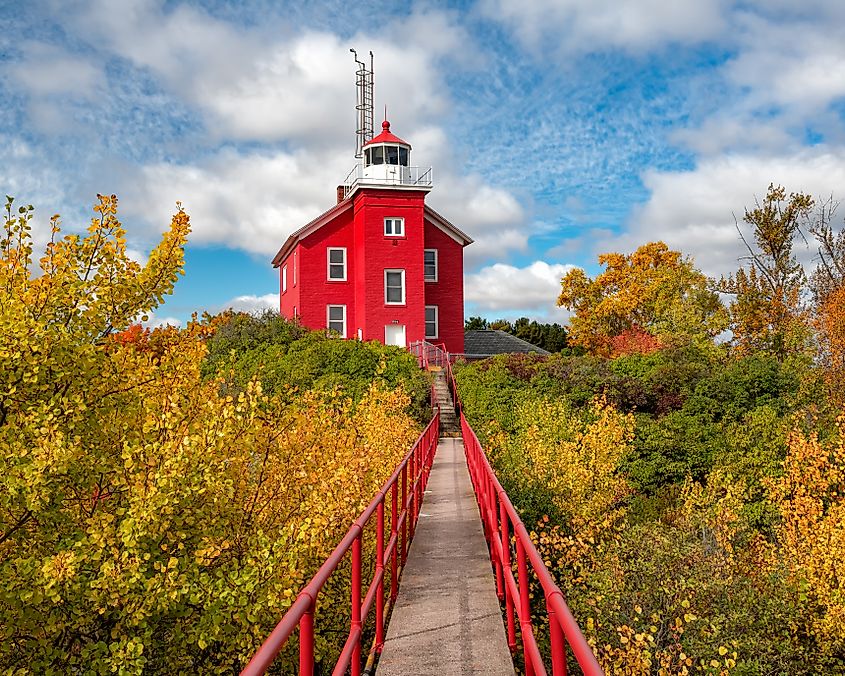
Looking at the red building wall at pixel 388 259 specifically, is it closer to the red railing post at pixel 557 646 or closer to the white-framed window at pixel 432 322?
the white-framed window at pixel 432 322

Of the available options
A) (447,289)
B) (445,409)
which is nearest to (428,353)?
Answer: (447,289)

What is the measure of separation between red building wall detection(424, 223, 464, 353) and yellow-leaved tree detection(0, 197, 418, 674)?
32.6m

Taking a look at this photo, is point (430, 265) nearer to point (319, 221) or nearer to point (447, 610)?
point (319, 221)

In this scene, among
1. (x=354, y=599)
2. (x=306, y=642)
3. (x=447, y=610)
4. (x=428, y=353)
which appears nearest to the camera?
(x=306, y=642)

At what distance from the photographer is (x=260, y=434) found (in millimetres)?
7453

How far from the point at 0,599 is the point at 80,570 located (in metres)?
0.53

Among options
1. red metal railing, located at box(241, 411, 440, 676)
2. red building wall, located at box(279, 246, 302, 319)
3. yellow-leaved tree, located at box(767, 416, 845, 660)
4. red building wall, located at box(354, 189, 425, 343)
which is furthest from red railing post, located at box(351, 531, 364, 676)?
red building wall, located at box(279, 246, 302, 319)

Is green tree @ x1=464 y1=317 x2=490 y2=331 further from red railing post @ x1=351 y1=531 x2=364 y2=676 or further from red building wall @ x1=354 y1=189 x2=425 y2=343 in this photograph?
red railing post @ x1=351 y1=531 x2=364 y2=676

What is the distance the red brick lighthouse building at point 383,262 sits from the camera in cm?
3691

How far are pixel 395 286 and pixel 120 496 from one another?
102 feet

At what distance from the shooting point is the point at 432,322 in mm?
39562

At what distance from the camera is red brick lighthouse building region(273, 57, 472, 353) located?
36.9 meters

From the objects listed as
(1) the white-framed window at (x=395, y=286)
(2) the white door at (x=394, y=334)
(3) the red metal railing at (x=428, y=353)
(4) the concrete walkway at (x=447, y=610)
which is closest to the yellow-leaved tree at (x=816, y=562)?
(4) the concrete walkway at (x=447, y=610)

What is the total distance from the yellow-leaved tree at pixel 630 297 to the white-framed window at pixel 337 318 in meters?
17.8
